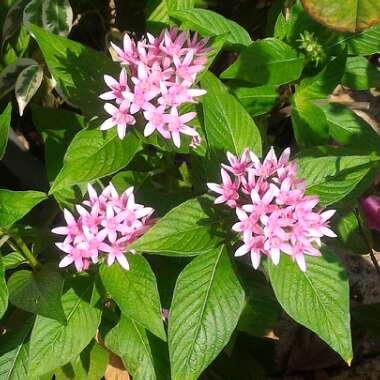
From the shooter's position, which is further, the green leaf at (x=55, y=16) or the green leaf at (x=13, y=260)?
the green leaf at (x=55, y=16)

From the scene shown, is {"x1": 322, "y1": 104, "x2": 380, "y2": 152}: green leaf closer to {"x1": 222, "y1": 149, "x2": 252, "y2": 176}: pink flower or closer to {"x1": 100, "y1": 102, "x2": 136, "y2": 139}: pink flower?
{"x1": 222, "y1": 149, "x2": 252, "y2": 176}: pink flower

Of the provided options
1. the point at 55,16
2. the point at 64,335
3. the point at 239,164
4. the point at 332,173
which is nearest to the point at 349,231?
the point at 332,173

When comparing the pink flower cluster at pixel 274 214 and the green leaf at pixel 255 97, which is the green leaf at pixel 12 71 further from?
the pink flower cluster at pixel 274 214

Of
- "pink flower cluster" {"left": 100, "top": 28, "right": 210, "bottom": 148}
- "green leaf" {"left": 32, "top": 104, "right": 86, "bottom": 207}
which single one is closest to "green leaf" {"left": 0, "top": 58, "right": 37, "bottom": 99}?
"green leaf" {"left": 32, "top": 104, "right": 86, "bottom": 207}

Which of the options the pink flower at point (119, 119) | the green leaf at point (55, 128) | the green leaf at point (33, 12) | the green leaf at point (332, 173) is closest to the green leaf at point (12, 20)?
the green leaf at point (33, 12)

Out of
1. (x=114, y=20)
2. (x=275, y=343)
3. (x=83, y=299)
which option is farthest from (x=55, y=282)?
(x=114, y=20)

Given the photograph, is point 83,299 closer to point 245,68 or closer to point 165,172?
point 165,172
